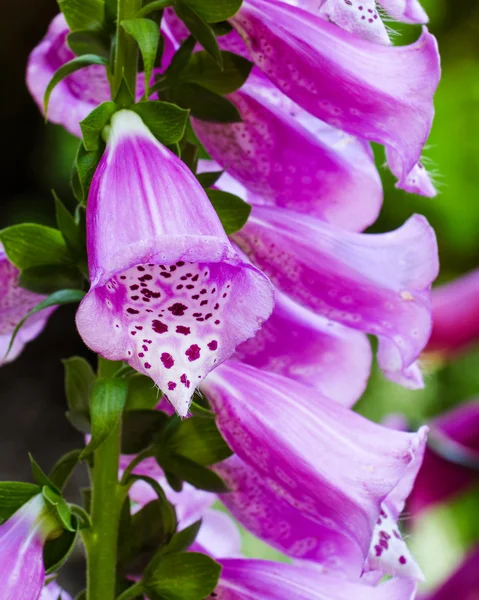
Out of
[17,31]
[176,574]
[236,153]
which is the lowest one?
[17,31]

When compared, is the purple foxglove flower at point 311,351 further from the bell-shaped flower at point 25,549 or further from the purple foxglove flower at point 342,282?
the bell-shaped flower at point 25,549

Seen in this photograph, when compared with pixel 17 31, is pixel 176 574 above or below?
above

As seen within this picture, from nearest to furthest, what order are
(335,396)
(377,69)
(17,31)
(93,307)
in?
(93,307) < (377,69) < (335,396) < (17,31)

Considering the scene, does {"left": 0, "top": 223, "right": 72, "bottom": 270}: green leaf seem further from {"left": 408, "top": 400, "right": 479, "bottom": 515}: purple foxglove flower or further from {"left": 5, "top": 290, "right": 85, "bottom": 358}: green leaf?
{"left": 408, "top": 400, "right": 479, "bottom": 515}: purple foxglove flower

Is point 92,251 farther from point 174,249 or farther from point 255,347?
point 255,347

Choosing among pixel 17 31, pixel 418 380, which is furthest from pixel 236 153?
pixel 17 31

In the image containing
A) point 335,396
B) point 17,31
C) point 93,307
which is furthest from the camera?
point 17,31

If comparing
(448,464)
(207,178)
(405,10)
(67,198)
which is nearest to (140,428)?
(207,178)
